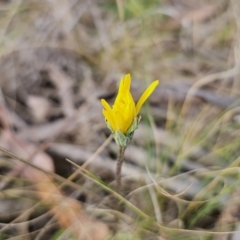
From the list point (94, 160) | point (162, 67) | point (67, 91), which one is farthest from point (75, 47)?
point (94, 160)

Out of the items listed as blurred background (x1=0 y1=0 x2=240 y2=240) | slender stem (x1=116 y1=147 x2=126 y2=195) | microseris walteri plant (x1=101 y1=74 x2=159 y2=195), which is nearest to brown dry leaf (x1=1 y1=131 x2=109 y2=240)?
blurred background (x1=0 y1=0 x2=240 y2=240)

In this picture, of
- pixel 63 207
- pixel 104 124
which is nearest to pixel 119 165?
pixel 63 207

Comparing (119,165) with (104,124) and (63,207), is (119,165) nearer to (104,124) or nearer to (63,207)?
(63,207)

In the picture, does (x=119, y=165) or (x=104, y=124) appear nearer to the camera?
(x=119, y=165)

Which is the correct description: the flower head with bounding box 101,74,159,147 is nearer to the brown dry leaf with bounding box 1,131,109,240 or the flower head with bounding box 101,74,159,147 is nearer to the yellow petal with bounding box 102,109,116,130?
the yellow petal with bounding box 102,109,116,130

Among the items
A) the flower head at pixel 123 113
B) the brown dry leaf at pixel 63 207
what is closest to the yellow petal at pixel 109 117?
the flower head at pixel 123 113

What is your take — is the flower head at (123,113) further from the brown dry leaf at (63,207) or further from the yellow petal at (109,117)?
the brown dry leaf at (63,207)
